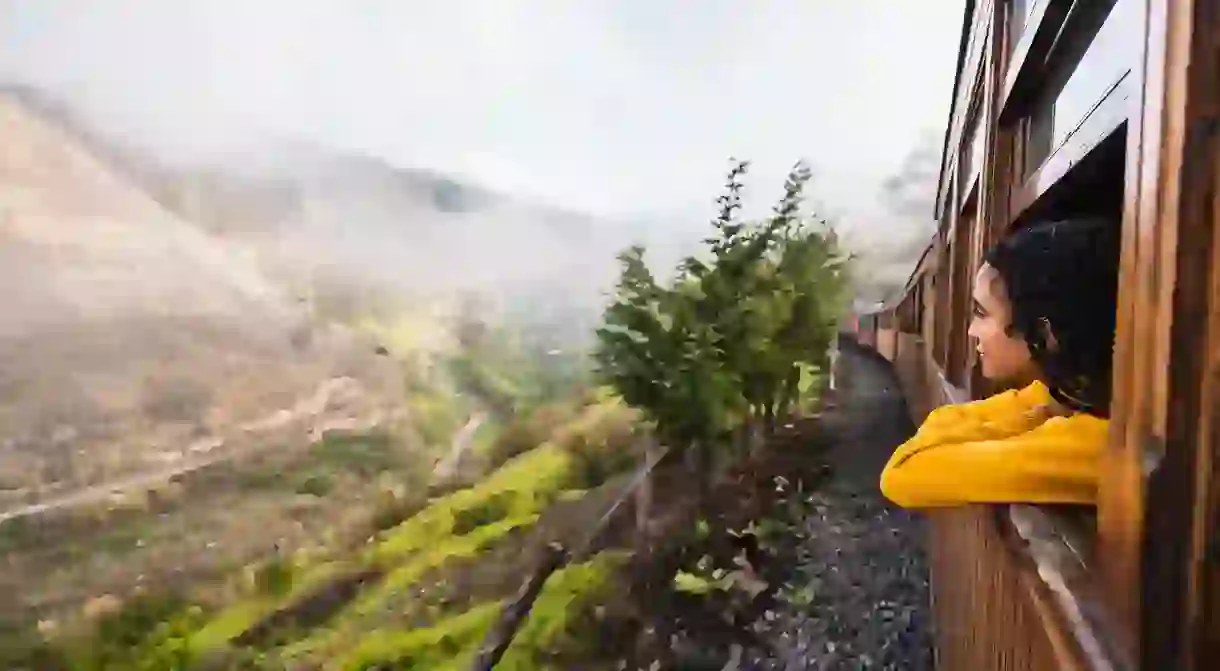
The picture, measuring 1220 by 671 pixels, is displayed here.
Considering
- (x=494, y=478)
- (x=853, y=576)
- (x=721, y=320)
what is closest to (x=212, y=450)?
(x=494, y=478)

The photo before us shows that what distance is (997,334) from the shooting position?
0.94 metres

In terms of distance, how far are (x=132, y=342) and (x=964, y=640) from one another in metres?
1.95

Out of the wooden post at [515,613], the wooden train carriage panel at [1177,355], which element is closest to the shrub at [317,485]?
the wooden post at [515,613]

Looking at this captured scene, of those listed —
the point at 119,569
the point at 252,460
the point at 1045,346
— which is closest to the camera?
the point at 1045,346

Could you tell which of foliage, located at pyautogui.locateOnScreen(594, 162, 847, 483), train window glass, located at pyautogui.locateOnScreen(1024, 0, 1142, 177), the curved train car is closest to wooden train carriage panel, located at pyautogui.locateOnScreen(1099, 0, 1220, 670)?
the curved train car

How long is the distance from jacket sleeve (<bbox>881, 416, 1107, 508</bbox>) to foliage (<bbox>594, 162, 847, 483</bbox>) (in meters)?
1.58

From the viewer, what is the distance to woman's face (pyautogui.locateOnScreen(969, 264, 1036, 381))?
917mm

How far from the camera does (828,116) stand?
2609mm

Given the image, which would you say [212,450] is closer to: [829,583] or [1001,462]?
[829,583]

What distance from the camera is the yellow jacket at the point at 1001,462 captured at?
0.79 m

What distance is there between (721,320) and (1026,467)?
5.73 feet

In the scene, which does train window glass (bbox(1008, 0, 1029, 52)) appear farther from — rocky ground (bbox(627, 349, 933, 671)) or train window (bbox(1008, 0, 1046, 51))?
rocky ground (bbox(627, 349, 933, 671))

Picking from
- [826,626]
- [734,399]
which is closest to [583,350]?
[734,399]

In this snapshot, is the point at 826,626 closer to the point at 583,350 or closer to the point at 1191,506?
the point at 583,350
